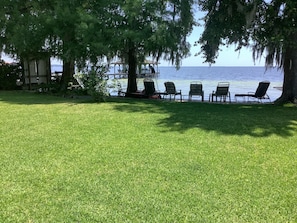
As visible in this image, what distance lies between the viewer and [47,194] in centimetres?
303

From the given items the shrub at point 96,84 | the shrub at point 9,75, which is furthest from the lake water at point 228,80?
the shrub at point 9,75

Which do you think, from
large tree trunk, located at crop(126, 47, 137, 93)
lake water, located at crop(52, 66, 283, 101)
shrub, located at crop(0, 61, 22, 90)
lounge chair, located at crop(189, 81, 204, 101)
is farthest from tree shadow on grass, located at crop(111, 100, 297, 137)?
shrub, located at crop(0, 61, 22, 90)

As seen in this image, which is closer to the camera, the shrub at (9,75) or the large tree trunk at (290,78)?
the large tree trunk at (290,78)

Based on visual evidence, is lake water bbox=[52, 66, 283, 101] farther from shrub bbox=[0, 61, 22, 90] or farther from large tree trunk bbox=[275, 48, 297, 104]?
shrub bbox=[0, 61, 22, 90]

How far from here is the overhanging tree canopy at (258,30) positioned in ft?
28.0

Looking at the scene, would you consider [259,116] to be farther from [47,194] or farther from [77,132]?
[47,194]

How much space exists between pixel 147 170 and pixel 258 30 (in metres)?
7.42

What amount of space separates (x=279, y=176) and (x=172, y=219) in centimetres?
162

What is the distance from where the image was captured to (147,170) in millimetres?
3676

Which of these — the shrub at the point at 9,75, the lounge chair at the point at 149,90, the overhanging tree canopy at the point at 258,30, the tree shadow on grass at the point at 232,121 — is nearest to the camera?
the tree shadow on grass at the point at 232,121

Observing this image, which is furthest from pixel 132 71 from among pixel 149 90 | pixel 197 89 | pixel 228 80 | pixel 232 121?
pixel 228 80

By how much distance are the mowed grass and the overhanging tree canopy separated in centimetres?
344

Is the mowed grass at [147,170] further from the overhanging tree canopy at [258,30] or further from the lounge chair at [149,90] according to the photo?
the lounge chair at [149,90]

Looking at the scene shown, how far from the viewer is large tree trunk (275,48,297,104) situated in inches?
371
